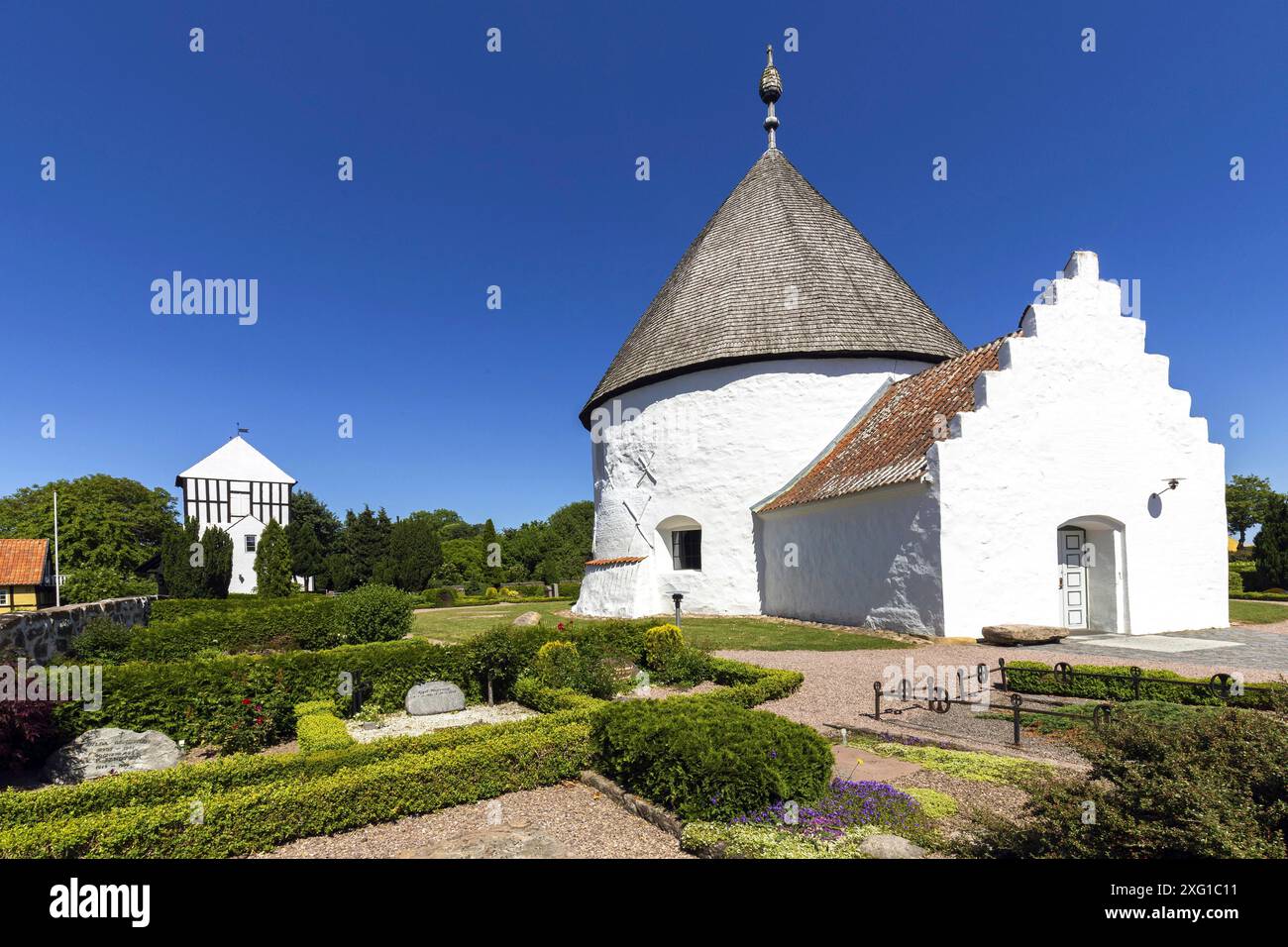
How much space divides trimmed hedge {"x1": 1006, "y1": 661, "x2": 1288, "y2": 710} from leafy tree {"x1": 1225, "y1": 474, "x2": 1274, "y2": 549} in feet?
177

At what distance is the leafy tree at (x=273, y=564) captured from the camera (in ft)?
105

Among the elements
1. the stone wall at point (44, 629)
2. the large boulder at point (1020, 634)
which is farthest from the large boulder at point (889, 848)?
the stone wall at point (44, 629)

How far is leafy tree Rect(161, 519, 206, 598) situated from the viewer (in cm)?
3244

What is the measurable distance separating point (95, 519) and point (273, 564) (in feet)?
82.8

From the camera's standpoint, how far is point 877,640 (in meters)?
13.1

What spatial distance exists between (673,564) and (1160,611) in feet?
39.4

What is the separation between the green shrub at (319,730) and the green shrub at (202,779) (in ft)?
1.53

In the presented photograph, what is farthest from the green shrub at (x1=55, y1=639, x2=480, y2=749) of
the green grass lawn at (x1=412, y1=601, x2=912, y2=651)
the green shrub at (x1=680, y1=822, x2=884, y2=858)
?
the green shrub at (x1=680, y1=822, x2=884, y2=858)

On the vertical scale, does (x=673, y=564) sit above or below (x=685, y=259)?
below

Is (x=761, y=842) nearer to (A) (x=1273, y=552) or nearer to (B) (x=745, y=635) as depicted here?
(B) (x=745, y=635)

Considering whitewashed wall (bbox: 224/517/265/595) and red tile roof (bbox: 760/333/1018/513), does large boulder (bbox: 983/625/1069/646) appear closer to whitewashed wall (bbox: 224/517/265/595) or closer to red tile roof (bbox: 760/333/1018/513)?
red tile roof (bbox: 760/333/1018/513)
